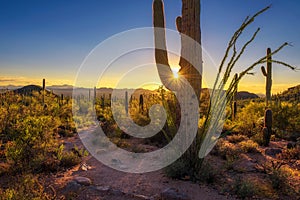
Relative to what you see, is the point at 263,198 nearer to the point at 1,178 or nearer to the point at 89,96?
the point at 1,178

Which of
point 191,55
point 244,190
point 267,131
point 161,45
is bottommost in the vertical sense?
point 244,190

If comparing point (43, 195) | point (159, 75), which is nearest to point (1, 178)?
point (43, 195)

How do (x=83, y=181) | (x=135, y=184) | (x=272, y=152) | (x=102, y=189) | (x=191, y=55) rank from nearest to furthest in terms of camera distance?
(x=102, y=189), (x=83, y=181), (x=135, y=184), (x=191, y=55), (x=272, y=152)

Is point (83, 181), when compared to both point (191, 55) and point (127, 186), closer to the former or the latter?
point (127, 186)

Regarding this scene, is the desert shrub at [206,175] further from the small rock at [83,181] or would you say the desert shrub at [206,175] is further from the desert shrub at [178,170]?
the small rock at [83,181]

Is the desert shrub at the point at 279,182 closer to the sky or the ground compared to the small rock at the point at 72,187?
closer to the sky

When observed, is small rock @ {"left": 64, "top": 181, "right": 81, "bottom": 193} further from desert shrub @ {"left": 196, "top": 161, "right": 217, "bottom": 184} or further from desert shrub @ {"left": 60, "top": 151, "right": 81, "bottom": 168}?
desert shrub @ {"left": 196, "top": 161, "right": 217, "bottom": 184}

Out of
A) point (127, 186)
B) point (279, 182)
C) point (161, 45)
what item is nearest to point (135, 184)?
point (127, 186)

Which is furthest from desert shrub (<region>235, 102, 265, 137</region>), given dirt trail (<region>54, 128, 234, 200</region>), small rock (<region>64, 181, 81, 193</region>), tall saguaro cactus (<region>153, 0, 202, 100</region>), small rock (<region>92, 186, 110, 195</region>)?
small rock (<region>64, 181, 81, 193</region>)

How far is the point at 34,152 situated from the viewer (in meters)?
5.62

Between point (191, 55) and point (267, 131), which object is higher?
point (191, 55)

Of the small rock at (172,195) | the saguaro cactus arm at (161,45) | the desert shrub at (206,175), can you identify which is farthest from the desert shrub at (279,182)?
the saguaro cactus arm at (161,45)

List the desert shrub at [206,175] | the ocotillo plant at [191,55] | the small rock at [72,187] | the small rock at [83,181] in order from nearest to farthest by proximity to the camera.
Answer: the small rock at [72,187]
the small rock at [83,181]
the desert shrub at [206,175]
the ocotillo plant at [191,55]

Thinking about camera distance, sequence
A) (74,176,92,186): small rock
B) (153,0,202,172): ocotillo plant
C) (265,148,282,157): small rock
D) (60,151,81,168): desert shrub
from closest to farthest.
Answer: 1. (74,176,92,186): small rock
2. (153,0,202,172): ocotillo plant
3. (60,151,81,168): desert shrub
4. (265,148,282,157): small rock
